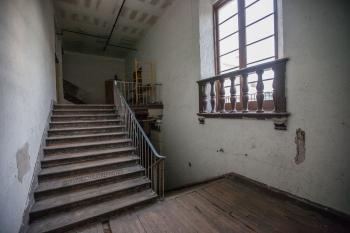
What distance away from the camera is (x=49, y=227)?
204 cm

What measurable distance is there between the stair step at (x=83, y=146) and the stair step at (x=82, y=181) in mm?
649

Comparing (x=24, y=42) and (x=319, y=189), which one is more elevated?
(x=24, y=42)

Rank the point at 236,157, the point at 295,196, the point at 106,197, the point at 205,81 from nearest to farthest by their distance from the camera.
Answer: the point at 295,196
the point at 106,197
the point at 236,157
the point at 205,81

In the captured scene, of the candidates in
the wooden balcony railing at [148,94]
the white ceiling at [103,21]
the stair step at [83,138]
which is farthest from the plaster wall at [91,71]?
the stair step at [83,138]

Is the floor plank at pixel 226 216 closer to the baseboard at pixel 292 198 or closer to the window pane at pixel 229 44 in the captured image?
the baseboard at pixel 292 198

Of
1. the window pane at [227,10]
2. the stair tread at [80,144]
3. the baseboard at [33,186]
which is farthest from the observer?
the window pane at [227,10]

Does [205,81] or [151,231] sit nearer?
[151,231]

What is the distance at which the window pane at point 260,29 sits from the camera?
268 cm

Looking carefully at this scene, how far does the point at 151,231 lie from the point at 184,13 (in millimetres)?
4507

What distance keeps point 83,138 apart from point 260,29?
3.78 m

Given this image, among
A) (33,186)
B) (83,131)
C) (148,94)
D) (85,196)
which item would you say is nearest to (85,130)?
(83,131)

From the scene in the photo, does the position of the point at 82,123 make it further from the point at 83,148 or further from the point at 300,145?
the point at 300,145

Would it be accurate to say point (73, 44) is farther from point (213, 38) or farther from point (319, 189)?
point (319, 189)

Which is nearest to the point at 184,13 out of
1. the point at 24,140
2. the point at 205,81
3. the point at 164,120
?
the point at 205,81
